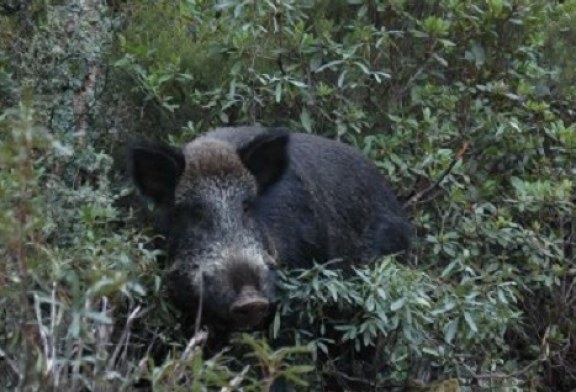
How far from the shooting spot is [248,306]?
17.6 ft

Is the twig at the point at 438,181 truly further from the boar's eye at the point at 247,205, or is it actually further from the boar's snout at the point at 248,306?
the boar's snout at the point at 248,306

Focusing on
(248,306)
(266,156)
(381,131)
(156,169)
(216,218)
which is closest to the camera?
(248,306)

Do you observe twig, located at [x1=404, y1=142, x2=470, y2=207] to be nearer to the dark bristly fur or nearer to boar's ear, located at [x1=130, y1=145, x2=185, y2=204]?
the dark bristly fur

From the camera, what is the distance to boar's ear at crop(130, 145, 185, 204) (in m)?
5.80

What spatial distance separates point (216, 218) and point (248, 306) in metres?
0.57

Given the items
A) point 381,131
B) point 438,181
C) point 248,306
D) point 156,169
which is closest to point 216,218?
point 156,169

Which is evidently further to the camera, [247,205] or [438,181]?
[438,181]

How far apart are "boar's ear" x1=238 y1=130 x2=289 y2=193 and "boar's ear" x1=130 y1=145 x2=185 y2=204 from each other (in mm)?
326

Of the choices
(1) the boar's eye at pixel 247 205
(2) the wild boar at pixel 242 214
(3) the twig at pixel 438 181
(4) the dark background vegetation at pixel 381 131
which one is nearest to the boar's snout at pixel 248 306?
(2) the wild boar at pixel 242 214

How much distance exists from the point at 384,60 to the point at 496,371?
7.00 feet

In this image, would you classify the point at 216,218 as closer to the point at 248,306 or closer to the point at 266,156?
the point at 266,156

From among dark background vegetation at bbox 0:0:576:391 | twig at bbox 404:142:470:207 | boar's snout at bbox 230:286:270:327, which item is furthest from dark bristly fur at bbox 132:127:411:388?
twig at bbox 404:142:470:207

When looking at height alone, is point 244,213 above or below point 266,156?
below

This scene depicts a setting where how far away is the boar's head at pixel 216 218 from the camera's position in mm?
5500
